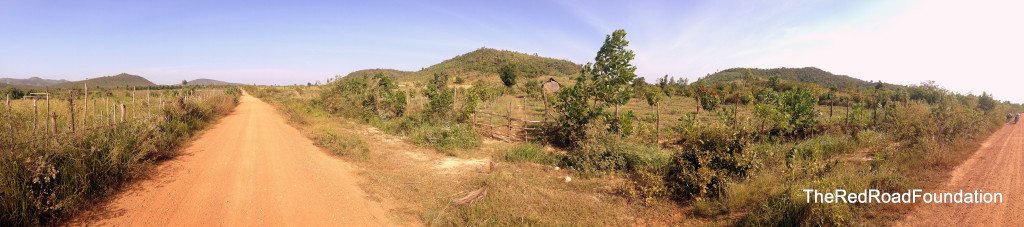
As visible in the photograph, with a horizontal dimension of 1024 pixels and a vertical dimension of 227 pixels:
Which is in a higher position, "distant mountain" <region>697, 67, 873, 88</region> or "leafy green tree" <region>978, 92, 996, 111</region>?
"distant mountain" <region>697, 67, 873, 88</region>

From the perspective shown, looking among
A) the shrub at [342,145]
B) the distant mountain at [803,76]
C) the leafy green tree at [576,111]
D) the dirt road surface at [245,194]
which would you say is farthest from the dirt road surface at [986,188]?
the distant mountain at [803,76]

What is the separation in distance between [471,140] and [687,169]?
6.18 m

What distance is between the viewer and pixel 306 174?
25.7ft

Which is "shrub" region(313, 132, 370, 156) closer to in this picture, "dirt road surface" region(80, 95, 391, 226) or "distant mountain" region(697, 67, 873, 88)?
"dirt road surface" region(80, 95, 391, 226)

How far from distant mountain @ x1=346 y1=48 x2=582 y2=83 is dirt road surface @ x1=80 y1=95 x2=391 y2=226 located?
55707 mm

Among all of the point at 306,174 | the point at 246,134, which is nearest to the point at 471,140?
the point at 306,174

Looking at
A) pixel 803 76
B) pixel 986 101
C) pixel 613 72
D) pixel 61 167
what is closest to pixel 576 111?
pixel 613 72

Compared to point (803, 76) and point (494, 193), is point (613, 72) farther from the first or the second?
point (803, 76)

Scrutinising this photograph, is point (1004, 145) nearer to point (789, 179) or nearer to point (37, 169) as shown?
point (789, 179)

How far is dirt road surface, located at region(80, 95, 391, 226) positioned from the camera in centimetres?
539

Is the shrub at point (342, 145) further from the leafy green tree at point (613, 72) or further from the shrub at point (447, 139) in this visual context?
the leafy green tree at point (613, 72)

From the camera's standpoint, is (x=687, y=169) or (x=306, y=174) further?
(x=306, y=174)

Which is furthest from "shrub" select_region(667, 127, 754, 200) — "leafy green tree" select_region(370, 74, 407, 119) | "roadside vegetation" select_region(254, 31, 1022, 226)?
"leafy green tree" select_region(370, 74, 407, 119)

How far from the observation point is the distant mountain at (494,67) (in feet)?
229
